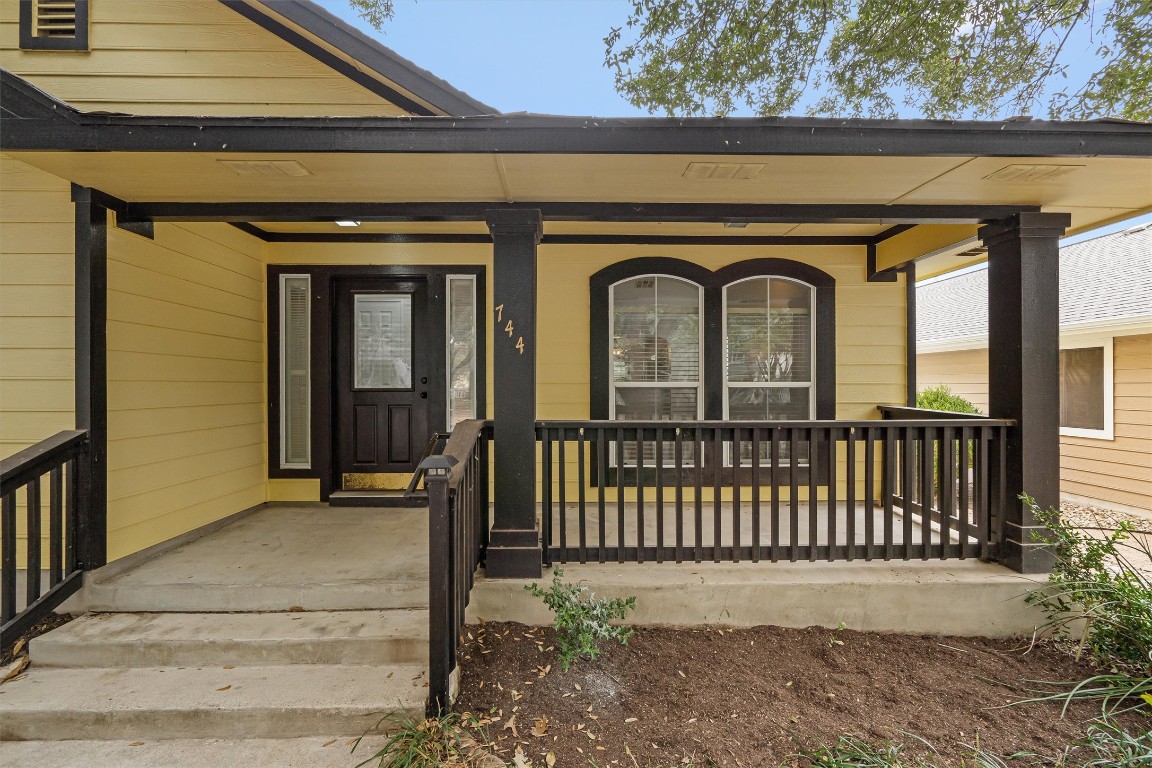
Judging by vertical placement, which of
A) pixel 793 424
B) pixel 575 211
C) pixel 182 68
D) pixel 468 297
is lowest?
pixel 793 424

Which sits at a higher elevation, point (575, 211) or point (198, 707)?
point (575, 211)

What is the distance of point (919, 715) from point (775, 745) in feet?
2.43

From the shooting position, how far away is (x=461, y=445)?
2.66m

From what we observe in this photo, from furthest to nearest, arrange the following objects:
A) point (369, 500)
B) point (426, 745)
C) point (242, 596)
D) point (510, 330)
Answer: point (369, 500)
point (510, 330)
point (242, 596)
point (426, 745)

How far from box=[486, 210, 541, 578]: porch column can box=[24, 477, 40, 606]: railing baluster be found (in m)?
2.19

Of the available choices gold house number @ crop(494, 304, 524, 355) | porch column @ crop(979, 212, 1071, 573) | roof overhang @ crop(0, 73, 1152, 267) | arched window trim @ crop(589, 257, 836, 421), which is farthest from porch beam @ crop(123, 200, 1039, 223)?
arched window trim @ crop(589, 257, 836, 421)

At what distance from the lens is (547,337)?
4527 millimetres

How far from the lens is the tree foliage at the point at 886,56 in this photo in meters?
4.77

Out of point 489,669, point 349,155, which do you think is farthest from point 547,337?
point 489,669

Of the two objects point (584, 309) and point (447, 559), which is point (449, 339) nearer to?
point (584, 309)

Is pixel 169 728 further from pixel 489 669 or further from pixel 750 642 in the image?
pixel 750 642

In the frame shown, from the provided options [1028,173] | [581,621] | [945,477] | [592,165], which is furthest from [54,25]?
[945,477]

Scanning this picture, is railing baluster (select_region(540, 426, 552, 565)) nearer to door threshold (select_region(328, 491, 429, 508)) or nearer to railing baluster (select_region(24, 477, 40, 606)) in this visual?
door threshold (select_region(328, 491, 429, 508))

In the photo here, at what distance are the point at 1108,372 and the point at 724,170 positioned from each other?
6.59 metres
